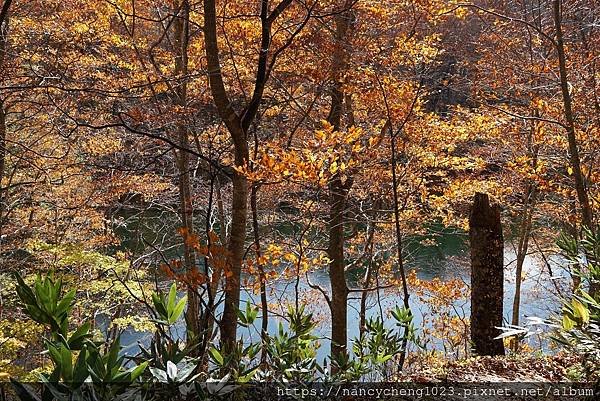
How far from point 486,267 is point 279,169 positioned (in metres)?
1.80

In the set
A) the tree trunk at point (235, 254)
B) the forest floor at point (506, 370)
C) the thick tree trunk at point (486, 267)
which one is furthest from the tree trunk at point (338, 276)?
the tree trunk at point (235, 254)

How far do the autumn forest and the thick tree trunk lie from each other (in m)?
0.02

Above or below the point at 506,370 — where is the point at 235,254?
above

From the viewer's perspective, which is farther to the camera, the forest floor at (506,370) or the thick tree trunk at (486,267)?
the thick tree trunk at (486,267)

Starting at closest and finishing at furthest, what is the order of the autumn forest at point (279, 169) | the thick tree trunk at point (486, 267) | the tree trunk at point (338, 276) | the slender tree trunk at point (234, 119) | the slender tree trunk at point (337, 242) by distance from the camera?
the autumn forest at point (279, 169), the slender tree trunk at point (234, 119), the thick tree trunk at point (486, 267), the slender tree trunk at point (337, 242), the tree trunk at point (338, 276)

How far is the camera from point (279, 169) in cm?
408

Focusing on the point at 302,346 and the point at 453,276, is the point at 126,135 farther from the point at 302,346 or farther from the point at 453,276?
the point at 453,276

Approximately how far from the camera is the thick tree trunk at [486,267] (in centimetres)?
376

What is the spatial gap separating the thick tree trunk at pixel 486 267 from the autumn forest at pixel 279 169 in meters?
0.02

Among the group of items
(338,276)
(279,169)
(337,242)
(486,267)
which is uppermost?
(279,169)

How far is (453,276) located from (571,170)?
30.0ft

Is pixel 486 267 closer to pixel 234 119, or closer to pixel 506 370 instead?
pixel 506 370

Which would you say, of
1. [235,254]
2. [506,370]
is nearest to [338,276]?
[506,370]

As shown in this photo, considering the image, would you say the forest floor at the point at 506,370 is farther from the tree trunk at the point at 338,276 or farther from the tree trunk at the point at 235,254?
the tree trunk at the point at 338,276
